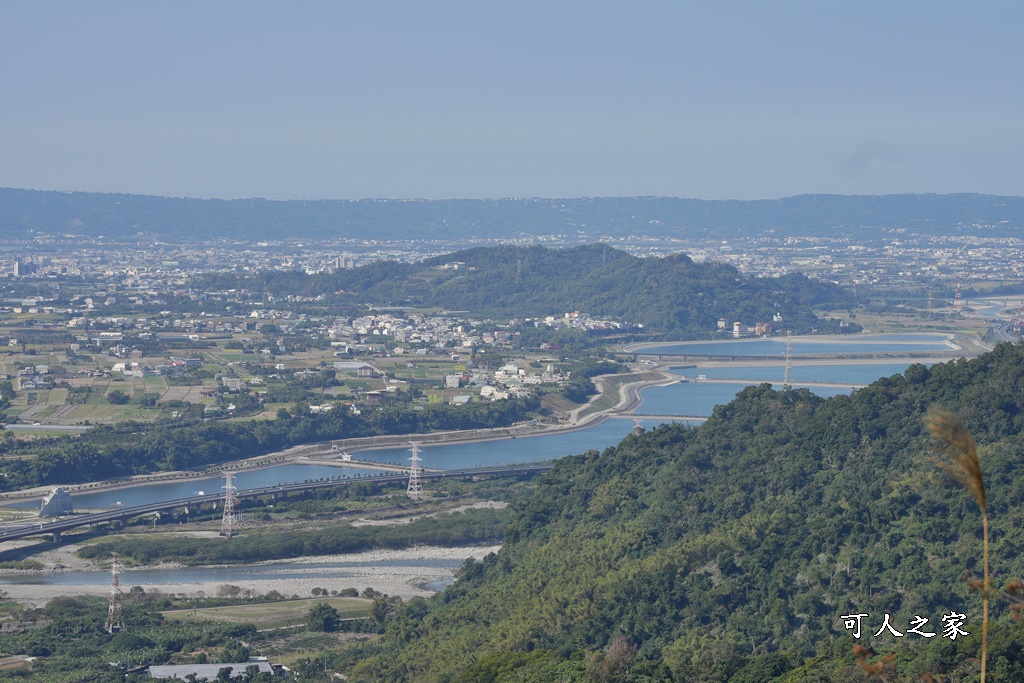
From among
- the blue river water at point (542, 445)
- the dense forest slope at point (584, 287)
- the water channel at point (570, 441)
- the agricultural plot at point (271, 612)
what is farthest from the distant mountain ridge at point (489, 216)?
the agricultural plot at point (271, 612)

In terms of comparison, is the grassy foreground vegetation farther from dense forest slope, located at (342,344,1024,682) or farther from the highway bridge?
dense forest slope, located at (342,344,1024,682)

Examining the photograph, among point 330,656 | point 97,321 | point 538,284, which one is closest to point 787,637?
point 330,656

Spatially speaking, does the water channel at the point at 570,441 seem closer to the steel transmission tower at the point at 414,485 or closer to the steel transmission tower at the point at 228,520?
the steel transmission tower at the point at 228,520

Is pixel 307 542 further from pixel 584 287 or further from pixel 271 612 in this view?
pixel 584 287

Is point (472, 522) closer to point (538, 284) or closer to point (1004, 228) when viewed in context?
point (538, 284)

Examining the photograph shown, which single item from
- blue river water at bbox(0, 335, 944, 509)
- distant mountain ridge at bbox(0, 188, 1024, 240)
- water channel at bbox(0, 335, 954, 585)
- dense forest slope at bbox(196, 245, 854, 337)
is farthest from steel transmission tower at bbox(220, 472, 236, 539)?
distant mountain ridge at bbox(0, 188, 1024, 240)

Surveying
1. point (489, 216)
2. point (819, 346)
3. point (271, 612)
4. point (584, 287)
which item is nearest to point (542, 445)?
point (271, 612)
